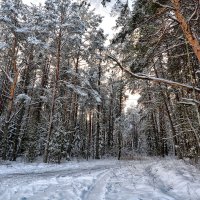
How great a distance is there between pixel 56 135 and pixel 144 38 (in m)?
12.9

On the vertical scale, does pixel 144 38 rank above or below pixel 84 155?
above

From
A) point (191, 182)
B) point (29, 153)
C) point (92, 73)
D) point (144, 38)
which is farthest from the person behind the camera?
point (92, 73)

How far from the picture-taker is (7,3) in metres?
18.6

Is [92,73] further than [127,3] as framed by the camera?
Yes

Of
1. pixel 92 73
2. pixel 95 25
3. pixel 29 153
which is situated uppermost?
pixel 95 25

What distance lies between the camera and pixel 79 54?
26016 millimetres

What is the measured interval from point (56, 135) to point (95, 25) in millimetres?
14034

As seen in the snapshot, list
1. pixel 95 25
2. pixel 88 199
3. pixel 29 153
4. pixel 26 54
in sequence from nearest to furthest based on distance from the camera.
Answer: pixel 88 199 → pixel 29 153 → pixel 26 54 → pixel 95 25

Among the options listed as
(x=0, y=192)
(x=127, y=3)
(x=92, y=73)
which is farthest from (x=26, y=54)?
(x=0, y=192)

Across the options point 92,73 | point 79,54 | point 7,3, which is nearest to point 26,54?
point 7,3

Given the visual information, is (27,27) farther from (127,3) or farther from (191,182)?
(191,182)

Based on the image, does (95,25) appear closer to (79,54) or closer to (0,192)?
(79,54)

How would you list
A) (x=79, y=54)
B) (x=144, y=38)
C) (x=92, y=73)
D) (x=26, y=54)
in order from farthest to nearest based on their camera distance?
(x=92, y=73), (x=79, y=54), (x=26, y=54), (x=144, y=38)

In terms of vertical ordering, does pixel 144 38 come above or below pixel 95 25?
below
